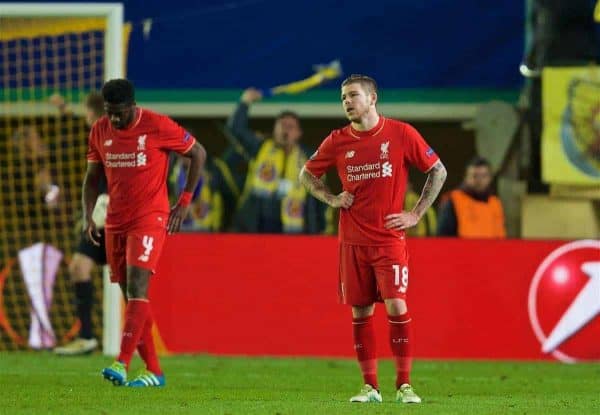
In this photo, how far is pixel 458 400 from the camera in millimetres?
9281

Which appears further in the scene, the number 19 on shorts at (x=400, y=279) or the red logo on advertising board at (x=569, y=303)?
the red logo on advertising board at (x=569, y=303)

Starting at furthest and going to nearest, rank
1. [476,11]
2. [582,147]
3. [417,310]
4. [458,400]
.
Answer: [476,11], [582,147], [417,310], [458,400]

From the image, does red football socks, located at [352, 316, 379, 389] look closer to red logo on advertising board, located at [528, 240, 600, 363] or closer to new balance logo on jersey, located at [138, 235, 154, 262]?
new balance logo on jersey, located at [138, 235, 154, 262]

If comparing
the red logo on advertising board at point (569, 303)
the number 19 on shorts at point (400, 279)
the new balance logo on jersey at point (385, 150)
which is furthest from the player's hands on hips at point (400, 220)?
the red logo on advertising board at point (569, 303)

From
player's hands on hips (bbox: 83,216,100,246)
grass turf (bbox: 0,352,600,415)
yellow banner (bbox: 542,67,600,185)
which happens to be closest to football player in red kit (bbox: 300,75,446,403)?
grass turf (bbox: 0,352,600,415)

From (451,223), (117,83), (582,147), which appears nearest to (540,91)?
(582,147)

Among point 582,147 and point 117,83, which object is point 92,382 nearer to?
point 117,83

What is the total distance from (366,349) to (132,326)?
1659 millimetres

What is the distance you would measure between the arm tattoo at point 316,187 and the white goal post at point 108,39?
4.53m

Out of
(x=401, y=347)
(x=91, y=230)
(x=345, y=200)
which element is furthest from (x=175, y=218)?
(x=401, y=347)

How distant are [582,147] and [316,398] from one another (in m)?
6.32

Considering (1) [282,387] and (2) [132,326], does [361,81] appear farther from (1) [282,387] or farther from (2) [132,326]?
(1) [282,387]

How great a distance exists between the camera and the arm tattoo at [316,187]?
30.8 feet

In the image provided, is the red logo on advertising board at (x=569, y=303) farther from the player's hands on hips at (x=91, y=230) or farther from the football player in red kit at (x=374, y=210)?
the football player in red kit at (x=374, y=210)
